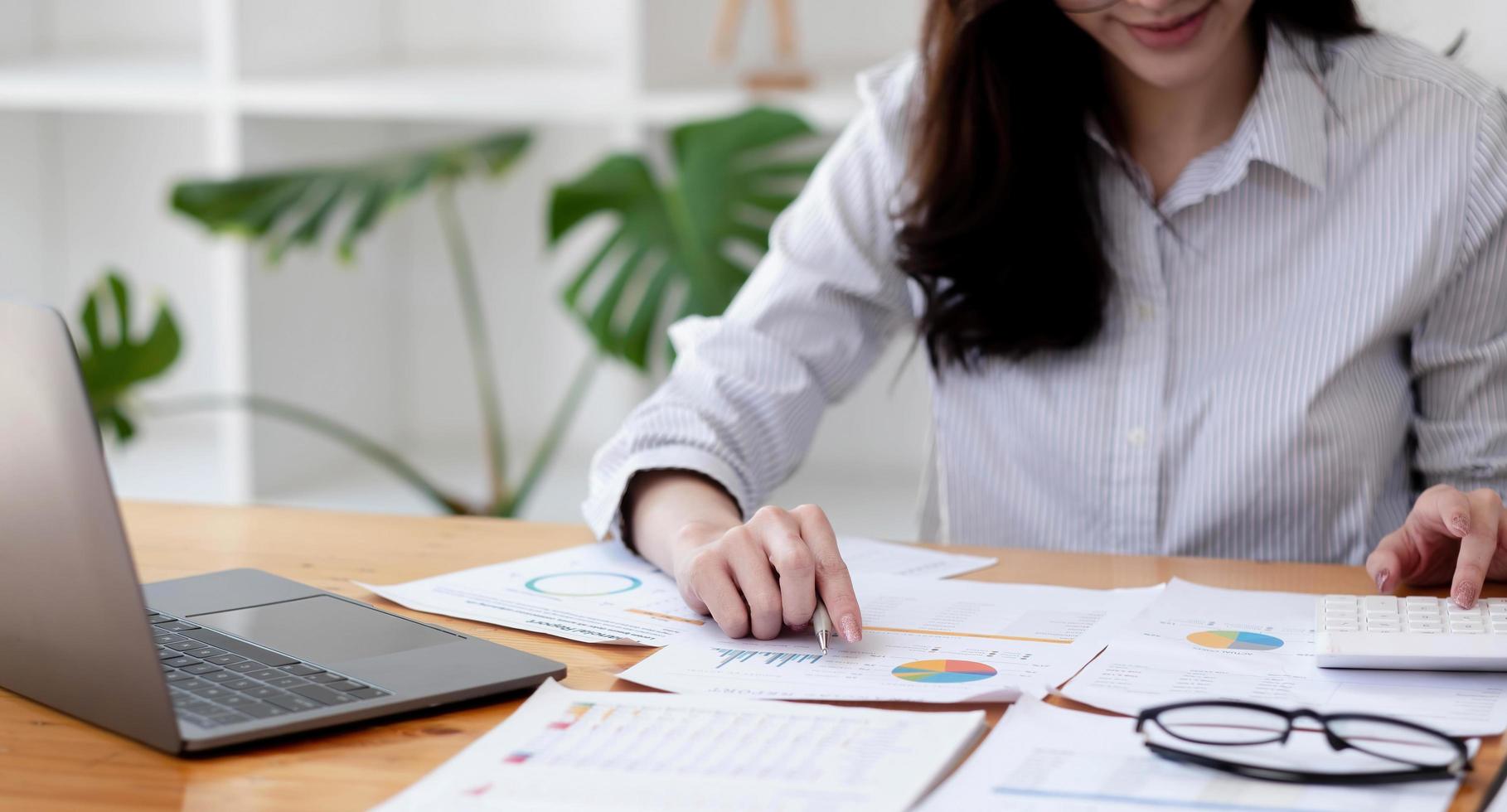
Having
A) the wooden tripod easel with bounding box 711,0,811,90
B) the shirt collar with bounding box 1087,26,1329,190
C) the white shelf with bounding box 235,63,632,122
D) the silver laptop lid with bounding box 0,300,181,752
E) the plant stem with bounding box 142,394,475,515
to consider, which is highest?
the wooden tripod easel with bounding box 711,0,811,90

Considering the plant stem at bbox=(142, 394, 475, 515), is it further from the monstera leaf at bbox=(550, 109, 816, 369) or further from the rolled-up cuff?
the rolled-up cuff

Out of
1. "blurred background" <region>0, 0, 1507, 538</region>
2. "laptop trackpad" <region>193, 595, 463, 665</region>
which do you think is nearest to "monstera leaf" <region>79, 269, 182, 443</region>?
"blurred background" <region>0, 0, 1507, 538</region>

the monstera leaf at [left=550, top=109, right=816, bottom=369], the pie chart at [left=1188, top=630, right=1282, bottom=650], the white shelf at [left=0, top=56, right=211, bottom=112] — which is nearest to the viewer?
the pie chart at [left=1188, top=630, right=1282, bottom=650]

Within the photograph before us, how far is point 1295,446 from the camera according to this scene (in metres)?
1.18

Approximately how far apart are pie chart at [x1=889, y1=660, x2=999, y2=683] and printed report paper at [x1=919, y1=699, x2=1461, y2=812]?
2.8 inches

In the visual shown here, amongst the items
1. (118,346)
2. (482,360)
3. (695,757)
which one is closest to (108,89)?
(118,346)

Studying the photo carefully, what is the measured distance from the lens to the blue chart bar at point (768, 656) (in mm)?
777

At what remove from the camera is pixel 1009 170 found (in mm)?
1244

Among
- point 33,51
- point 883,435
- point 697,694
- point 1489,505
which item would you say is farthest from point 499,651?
point 33,51

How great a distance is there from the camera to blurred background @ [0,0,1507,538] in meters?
2.13

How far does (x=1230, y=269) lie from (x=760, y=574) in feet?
1.85

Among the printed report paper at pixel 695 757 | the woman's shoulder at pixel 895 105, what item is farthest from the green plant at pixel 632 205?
the printed report paper at pixel 695 757

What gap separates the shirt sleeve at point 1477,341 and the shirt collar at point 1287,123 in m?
0.11

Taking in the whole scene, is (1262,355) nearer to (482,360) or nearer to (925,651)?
(925,651)
